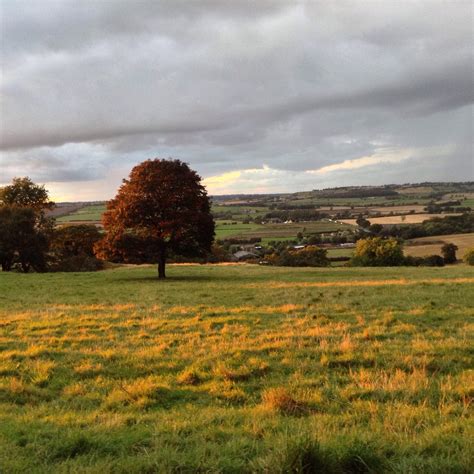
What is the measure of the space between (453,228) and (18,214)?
88366mm

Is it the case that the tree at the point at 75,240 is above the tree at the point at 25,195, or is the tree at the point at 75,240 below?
below

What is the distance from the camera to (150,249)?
117 ft

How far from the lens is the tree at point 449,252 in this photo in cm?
7450

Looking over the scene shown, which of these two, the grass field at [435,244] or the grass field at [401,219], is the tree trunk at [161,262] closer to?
the grass field at [435,244]

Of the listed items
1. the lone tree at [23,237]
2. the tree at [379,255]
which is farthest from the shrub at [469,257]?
the lone tree at [23,237]

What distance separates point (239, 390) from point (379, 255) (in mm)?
63508

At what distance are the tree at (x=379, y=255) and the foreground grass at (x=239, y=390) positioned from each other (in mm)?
50703

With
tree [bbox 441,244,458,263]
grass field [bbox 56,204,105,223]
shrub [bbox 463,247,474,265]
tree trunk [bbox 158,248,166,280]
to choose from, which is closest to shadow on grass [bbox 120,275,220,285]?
tree trunk [bbox 158,248,166,280]

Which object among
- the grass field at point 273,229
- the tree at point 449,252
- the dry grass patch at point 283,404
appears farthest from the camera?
the grass field at point 273,229

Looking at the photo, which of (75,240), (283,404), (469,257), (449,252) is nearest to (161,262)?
(283,404)

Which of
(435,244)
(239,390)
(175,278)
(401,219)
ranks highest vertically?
(401,219)

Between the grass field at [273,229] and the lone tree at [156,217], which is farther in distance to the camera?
the grass field at [273,229]

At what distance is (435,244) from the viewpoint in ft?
287

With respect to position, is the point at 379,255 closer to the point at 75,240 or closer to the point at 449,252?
the point at 449,252
